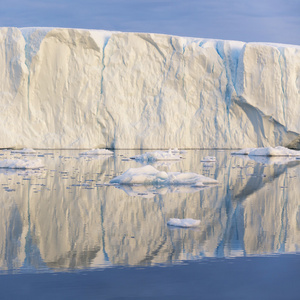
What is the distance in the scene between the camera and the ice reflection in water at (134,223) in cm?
291

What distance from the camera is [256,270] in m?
2.63

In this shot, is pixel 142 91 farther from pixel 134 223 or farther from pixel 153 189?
pixel 134 223

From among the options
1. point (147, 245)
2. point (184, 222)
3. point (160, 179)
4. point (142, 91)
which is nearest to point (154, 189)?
point (160, 179)

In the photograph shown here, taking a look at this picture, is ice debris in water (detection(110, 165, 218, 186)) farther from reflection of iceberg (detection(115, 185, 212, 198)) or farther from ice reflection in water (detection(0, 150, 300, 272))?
ice reflection in water (detection(0, 150, 300, 272))

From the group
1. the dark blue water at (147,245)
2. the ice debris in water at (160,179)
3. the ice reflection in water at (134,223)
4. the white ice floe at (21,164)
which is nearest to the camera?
the dark blue water at (147,245)

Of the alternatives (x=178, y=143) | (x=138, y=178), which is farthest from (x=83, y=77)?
(x=138, y=178)

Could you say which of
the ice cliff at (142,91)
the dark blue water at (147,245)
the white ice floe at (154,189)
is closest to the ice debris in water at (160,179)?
the white ice floe at (154,189)

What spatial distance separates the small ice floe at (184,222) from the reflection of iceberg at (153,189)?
1.68 m

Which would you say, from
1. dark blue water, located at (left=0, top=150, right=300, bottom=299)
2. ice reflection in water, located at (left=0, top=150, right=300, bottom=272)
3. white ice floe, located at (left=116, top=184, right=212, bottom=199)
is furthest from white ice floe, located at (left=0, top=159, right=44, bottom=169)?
dark blue water, located at (left=0, top=150, right=300, bottom=299)

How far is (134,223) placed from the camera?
3.89m

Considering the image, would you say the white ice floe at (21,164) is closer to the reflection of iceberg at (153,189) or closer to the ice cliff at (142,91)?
the reflection of iceberg at (153,189)

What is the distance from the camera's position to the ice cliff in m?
17.9

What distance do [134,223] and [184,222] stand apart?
405 millimetres

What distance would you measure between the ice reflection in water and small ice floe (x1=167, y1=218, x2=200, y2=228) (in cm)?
6
